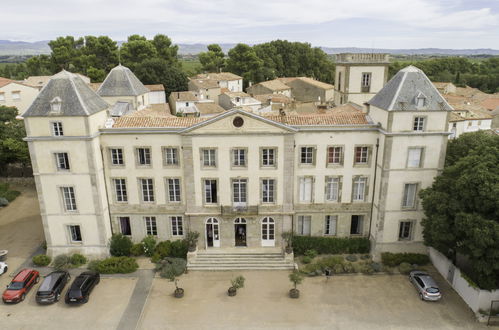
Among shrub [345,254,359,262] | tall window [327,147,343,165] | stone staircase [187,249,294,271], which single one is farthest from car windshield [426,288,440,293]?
tall window [327,147,343,165]

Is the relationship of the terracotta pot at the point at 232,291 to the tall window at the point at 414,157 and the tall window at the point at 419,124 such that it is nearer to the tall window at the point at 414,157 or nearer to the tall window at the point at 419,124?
the tall window at the point at 414,157

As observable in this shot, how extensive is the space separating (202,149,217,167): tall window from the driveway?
8898 mm

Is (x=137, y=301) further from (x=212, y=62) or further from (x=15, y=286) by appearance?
(x=212, y=62)

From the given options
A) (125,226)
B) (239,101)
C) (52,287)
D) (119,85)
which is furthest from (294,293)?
(239,101)

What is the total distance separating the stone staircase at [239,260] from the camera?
29.8 metres

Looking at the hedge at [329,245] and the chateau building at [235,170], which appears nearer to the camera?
the chateau building at [235,170]

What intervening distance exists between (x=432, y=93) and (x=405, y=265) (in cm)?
1351

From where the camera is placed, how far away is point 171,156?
29.9m

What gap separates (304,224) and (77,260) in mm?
19126

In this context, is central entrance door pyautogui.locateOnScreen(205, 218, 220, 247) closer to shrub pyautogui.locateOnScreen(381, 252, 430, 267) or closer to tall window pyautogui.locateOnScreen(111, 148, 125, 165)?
tall window pyautogui.locateOnScreen(111, 148, 125, 165)

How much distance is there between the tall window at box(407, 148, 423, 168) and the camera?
94.1 ft

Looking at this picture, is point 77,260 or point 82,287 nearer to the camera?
point 82,287

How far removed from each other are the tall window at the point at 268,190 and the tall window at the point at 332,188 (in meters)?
4.68

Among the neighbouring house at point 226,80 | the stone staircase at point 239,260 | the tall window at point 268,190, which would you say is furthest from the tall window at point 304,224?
the neighbouring house at point 226,80
